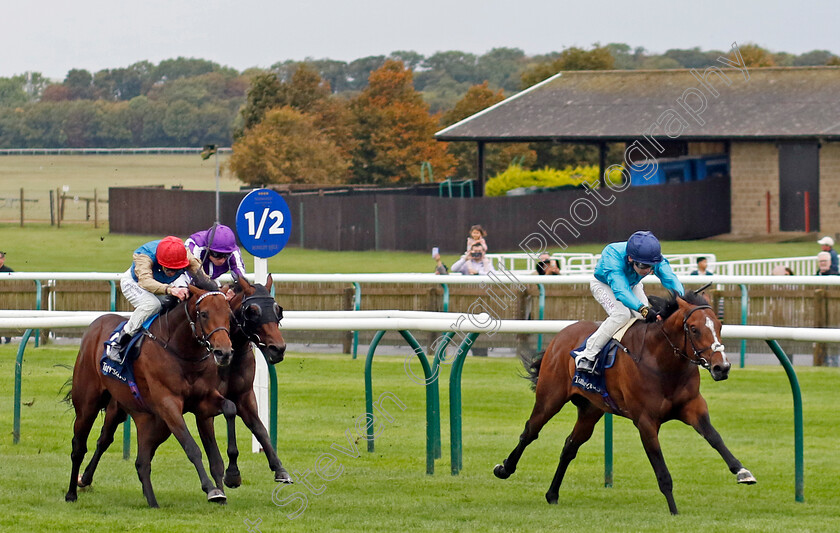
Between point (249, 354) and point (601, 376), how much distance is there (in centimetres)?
173

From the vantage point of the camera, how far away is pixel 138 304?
627 centimetres

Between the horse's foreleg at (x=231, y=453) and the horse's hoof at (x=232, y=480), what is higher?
the horse's foreleg at (x=231, y=453)

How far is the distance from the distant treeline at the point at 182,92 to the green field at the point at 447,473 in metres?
35.6

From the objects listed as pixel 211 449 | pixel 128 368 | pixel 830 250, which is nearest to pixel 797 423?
pixel 211 449

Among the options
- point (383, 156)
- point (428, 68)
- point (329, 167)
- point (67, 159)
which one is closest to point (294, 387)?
point (329, 167)

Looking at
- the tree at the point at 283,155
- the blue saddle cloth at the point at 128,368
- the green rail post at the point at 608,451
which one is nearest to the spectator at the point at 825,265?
the green rail post at the point at 608,451

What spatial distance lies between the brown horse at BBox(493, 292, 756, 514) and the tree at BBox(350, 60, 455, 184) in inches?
1378

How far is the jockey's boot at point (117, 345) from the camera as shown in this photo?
6.13 metres

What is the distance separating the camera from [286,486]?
646cm

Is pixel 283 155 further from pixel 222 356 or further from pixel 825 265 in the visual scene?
pixel 222 356

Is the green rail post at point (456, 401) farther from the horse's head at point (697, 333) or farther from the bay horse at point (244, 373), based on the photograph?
the horse's head at point (697, 333)

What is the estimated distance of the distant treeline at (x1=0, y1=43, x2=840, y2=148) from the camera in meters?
61.6

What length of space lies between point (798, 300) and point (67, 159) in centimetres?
5022

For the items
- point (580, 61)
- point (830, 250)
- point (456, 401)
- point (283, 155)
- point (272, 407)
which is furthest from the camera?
point (580, 61)
